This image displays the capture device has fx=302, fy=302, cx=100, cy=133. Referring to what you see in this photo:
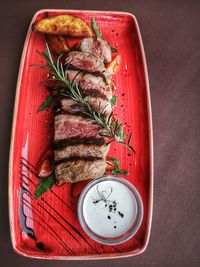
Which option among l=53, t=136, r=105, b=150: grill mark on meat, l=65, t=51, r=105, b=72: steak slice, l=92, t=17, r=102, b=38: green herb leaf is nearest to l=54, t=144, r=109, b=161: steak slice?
l=53, t=136, r=105, b=150: grill mark on meat

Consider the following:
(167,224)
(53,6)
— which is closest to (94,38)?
(53,6)

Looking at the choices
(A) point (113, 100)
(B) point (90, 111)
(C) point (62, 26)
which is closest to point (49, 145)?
(B) point (90, 111)

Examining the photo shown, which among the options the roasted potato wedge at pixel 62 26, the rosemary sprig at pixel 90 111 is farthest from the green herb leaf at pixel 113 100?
the roasted potato wedge at pixel 62 26

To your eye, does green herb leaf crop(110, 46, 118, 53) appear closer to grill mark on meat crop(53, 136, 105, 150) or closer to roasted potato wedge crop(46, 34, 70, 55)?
roasted potato wedge crop(46, 34, 70, 55)

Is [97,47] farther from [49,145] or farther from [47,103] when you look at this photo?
[49,145]

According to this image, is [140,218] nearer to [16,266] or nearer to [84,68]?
[16,266]

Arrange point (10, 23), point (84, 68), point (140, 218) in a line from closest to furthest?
point (140, 218) < point (84, 68) < point (10, 23)
